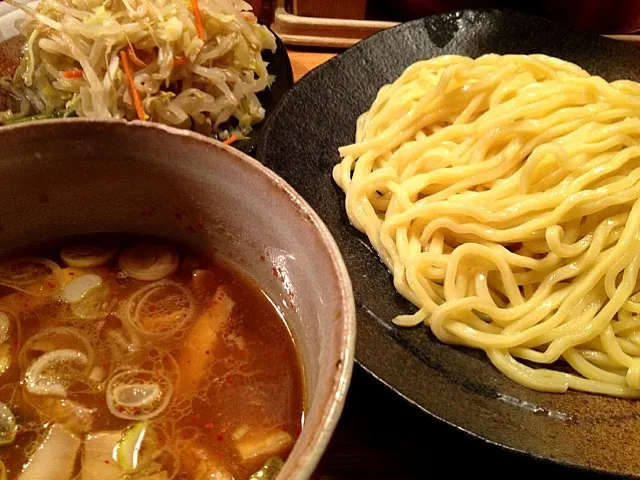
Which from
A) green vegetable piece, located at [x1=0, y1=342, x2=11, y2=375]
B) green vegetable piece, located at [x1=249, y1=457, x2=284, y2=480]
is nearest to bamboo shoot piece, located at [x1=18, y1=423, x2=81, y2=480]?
green vegetable piece, located at [x1=0, y1=342, x2=11, y2=375]

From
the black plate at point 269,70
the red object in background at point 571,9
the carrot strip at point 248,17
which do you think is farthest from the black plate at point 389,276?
the carrot strip at point 248,17

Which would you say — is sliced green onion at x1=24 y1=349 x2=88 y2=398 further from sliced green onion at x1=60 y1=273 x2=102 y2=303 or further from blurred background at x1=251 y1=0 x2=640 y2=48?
blurred background at x1=251 y1=0 x2=640 y2=48

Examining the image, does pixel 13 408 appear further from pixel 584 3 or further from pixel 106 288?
pixel 584 3

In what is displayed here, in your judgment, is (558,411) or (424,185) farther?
(424,185)

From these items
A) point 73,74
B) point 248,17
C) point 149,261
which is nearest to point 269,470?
point 149,261

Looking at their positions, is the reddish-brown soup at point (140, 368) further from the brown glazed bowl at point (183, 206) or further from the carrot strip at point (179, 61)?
the carrot strip at point (179, 61)

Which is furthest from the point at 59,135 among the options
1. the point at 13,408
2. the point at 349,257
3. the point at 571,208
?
the point at 571,208

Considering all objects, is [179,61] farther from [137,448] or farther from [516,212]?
[137,448]

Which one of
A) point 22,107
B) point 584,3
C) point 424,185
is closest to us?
point 424,185
